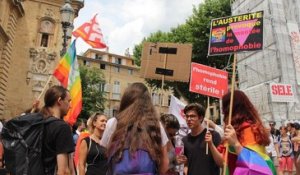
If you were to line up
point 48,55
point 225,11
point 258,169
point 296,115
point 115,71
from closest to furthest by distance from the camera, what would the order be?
point 258,169 < point 296,115 < point 225,11 < point 48,55 < point 115,71

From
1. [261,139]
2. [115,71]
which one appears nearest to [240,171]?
[261,139]

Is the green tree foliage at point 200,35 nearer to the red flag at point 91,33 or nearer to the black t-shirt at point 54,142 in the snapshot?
the red flag at point 91,33

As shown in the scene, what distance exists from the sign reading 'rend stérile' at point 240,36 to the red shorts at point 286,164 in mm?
6177

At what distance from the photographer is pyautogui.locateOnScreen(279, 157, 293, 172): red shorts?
433 inches

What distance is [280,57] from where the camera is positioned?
2319 centimetres

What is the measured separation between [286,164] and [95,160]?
25.0 ft

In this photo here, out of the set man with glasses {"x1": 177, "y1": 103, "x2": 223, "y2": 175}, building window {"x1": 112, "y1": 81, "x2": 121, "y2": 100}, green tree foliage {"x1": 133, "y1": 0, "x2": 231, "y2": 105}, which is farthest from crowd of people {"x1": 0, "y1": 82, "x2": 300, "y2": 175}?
building window {"x1": 112, "y1": 81, "x2": 121, "y2": 100}

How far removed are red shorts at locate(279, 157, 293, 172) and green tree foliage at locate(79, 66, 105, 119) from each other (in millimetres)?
28369

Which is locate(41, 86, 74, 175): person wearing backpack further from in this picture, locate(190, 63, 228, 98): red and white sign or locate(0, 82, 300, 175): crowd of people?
locate(190, 63, 228, 98): red and white sign

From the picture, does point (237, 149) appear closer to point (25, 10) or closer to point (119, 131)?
point (119, 131)

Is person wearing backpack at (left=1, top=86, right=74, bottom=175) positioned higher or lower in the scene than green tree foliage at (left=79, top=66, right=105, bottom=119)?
lower

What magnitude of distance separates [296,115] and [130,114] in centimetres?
2141

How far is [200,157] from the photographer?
462 cm

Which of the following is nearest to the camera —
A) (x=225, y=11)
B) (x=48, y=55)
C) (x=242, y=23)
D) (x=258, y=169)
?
(x=258, y=169)
